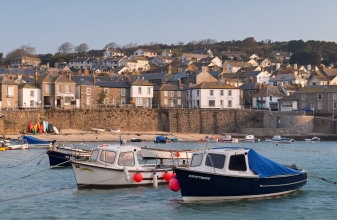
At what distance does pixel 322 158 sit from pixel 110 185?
85.7 feet

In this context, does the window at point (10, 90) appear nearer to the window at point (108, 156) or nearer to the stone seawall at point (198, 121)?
the stone seawall at point (198, 121)

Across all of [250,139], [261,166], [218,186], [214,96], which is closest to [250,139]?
[250,139]

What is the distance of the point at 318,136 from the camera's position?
76.8 metres

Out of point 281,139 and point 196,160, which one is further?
point 281,139

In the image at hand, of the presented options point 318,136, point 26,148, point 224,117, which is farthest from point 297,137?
point 26,148

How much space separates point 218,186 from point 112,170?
5.99 metres

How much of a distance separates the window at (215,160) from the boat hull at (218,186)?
2.29ft

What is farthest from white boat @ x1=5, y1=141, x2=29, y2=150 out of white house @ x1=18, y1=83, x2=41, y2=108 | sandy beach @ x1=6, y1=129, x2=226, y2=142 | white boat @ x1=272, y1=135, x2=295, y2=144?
white boat @ x1=272, y1=135, x2=295, y2=144

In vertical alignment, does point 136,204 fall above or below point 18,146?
below

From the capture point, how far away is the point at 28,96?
76562mm

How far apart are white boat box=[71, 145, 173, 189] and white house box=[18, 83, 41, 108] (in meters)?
50.0

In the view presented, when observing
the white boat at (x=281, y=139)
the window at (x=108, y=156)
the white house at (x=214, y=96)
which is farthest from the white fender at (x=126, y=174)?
the white house at (x=214, y=96)

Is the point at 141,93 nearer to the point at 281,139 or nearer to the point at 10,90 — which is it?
the point at 10,90

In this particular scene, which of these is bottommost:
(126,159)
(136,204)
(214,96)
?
(136,204)
